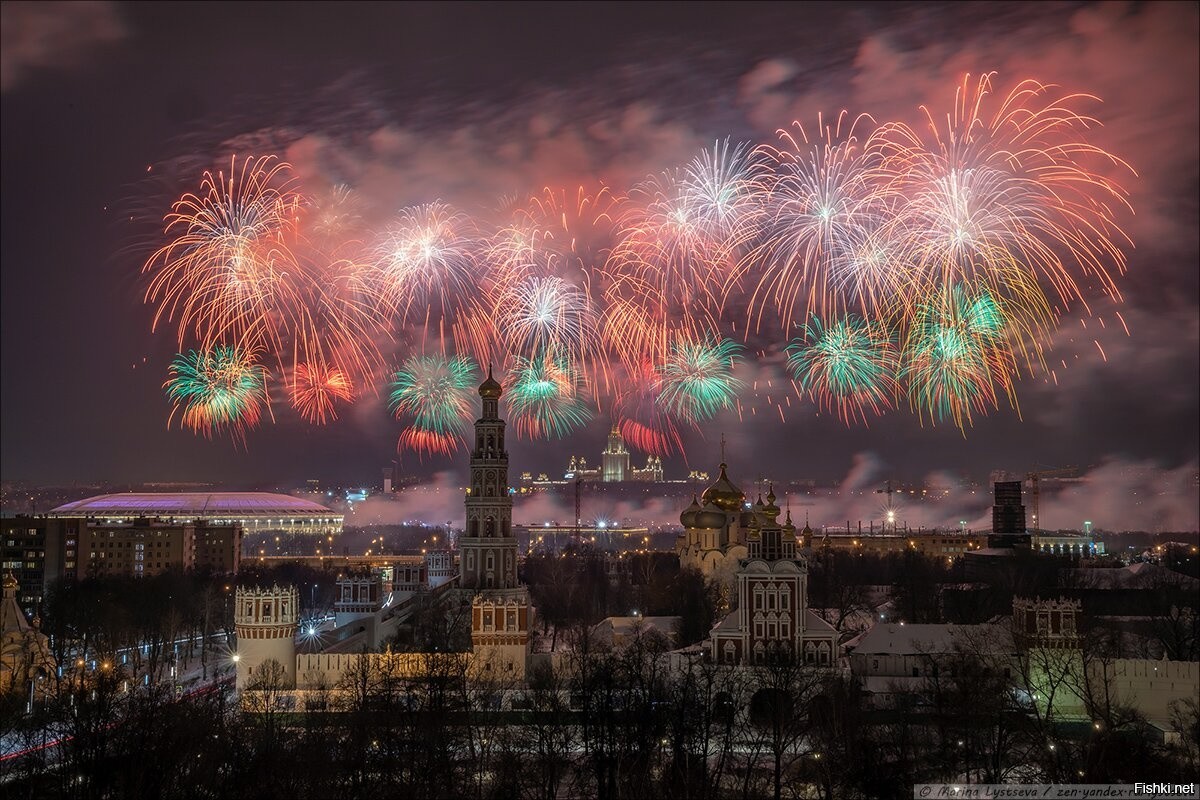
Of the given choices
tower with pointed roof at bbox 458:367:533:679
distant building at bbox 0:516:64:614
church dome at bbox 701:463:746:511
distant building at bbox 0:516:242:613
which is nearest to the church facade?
tower with pointed roof at bbox 458:367:533:679

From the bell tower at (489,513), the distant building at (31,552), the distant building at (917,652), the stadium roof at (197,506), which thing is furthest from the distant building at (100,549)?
the distant building at (917,652)

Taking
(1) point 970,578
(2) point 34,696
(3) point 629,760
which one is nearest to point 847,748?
(3) point 629,760

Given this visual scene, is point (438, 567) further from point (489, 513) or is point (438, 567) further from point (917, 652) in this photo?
point (917, 652)

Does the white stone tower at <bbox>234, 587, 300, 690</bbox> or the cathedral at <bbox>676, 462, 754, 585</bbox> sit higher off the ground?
the cathedral at <bbox>676, 462, 754, 585</bbox>

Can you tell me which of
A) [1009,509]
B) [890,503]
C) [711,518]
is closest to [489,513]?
[711,518]

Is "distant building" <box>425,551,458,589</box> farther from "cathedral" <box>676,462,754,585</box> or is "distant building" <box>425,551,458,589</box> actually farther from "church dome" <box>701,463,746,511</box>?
"church dome" <box>701,463,746,511</box>

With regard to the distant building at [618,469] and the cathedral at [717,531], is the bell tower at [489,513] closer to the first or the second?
the cathedral at [717,531]

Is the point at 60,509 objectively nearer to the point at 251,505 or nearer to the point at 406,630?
the point at 251,505
